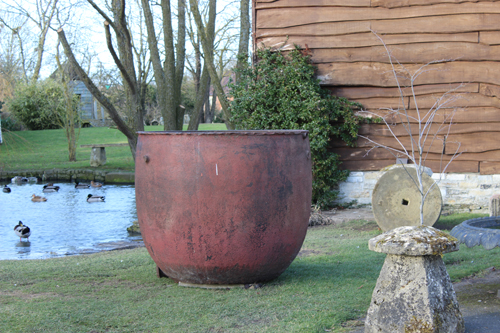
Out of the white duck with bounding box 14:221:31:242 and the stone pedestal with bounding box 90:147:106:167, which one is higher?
the stone pedestal with bounding box 90:147:106:167

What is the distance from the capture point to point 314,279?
3.97 meters

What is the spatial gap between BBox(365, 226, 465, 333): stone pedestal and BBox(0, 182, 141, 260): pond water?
4683 millimetres

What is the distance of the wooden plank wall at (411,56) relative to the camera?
7.43m

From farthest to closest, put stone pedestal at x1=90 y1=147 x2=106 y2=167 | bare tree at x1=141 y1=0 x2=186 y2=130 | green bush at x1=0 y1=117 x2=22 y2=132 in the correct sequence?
green bush at x1=0 y1=117 x2=22 y2=132, stone pedestal at x1=90 y1=147 x2=106 y2=167, bare tree at x1=141 y1=0 x2=186 y2=130

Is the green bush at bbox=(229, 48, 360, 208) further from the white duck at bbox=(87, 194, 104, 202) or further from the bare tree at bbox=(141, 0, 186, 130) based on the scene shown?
the white duck at bbox=(87, 194, 104, 202)

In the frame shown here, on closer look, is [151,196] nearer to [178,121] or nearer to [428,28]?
[178,121]

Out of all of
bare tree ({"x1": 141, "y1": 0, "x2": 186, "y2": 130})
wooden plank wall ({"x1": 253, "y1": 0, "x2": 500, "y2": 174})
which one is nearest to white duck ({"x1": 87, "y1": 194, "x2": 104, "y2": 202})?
bare tree ({"x1": 141, "y1": 0, "x2": 186, "y2": 130})

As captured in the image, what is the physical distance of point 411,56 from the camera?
7.55 meters

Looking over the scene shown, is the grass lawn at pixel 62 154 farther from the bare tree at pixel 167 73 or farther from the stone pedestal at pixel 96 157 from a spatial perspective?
the bare tree at pixel 167 73

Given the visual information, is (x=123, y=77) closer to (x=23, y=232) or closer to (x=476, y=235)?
(x=23, y=232)

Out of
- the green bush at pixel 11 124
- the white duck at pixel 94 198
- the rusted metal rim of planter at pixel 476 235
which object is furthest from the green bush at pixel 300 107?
the green bush at pixel 11 124

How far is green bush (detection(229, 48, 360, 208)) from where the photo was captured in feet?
24.8

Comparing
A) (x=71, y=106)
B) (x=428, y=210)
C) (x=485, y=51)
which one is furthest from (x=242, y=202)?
(x=71, y=106)

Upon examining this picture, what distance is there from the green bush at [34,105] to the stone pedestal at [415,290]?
23313mm
